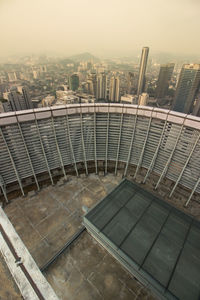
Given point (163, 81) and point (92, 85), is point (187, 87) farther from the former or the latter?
point (92, 85)

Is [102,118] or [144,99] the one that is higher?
[102,118]

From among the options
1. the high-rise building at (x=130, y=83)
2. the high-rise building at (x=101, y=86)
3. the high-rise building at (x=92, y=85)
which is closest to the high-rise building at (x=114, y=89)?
the high-rise building at (x=101, y=86)

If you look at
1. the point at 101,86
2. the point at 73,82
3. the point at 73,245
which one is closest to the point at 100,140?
the point at 73,245

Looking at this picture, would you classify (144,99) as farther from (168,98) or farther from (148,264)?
(148,264)

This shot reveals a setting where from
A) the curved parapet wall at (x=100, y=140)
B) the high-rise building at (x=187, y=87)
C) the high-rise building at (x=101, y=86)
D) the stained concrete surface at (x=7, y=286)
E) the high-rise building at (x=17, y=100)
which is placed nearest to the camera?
the stained concrete surface at (x=7, y=286)

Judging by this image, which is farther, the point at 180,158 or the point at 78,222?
the point at 180,158

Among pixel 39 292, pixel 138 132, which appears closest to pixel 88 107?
pixel 138 132

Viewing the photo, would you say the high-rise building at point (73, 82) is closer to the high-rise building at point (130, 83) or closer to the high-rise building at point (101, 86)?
the high-rise building at point (101, 86)
